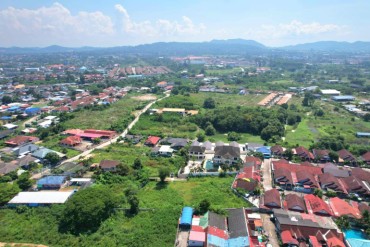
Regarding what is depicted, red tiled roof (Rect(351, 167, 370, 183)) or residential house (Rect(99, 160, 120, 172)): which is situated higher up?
residential house (Rect(99, 160, 120, 172))

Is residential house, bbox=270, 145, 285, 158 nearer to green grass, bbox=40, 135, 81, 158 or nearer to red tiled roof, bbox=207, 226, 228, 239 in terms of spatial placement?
red tiled roof, bbox=207, 226, 228, 239

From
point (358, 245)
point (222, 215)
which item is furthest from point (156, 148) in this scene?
point (358, 245)

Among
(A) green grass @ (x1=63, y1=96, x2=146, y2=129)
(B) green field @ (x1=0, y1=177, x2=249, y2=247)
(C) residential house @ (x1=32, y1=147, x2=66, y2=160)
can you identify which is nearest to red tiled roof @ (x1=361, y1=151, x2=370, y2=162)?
(B) green field @ (x1=0, y1=177, x2=249, y2=247)

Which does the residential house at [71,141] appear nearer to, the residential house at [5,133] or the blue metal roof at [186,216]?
the residential house at [5,133]

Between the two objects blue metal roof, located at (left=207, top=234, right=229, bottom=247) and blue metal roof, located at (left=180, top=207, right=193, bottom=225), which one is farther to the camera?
blue metal roof, located at (left=180, top=207, right=193, bottom=225)

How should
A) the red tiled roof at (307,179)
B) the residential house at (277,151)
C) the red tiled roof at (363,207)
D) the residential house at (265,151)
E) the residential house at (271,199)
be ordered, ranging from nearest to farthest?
the red tiled roof at (363,207) < the residential house at (271,199) < the red tiled roof at (307,179) < the residential house at (277,151) < the residential house at (265,151)

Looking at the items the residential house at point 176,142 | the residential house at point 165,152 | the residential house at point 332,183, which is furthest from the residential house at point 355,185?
the residential house at point 165,152

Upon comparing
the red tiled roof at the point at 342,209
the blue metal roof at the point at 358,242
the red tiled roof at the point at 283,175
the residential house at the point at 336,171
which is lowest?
the residential house at the point at 336,171

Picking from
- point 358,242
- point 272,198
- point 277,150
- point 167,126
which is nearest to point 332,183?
point 272,198
